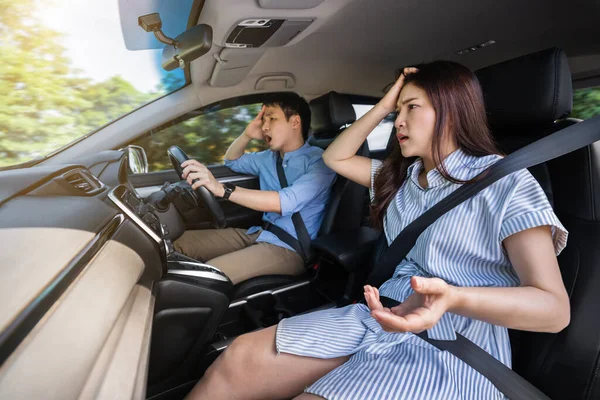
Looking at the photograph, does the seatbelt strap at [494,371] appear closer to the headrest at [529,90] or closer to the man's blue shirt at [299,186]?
the headrest at [529,90]

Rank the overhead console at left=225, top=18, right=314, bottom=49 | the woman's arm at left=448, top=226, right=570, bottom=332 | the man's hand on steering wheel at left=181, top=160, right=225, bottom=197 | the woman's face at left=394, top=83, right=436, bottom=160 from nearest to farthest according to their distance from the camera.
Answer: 1. the woman's arm at left=448, top=226, right=570, bottom=332
2. the woman's face at left=394, top=83, right=436, bottom=160
3. the man's hand on steering wheel at left=181, top=160, right=225, bottom=197
4. the overhead console at left=225, top=18, right=314, bottom=49

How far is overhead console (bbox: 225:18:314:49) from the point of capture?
1.76 meters

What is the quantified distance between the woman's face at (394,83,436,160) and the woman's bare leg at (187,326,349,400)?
0.64 m

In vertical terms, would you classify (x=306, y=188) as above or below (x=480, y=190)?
below

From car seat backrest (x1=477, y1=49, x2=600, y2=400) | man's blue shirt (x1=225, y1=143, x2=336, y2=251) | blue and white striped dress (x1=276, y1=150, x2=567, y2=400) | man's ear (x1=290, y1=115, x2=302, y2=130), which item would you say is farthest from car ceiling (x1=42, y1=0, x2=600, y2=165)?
blue and white striped dress (x1=276, y1=150, x2=567, y2=400)

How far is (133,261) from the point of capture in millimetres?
908

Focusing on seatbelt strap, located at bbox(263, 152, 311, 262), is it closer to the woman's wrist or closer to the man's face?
the man's face

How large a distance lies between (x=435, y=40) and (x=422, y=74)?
113cm

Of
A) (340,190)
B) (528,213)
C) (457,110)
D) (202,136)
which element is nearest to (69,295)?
(528,213)

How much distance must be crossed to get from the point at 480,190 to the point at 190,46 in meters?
1.21

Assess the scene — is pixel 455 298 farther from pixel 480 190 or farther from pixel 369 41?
pixel 369 41

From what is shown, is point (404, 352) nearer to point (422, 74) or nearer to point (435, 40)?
point (422, 74)

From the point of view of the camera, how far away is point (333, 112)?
211 centimetres

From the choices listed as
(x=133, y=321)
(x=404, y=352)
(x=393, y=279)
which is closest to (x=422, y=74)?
(x=393, y=279)
